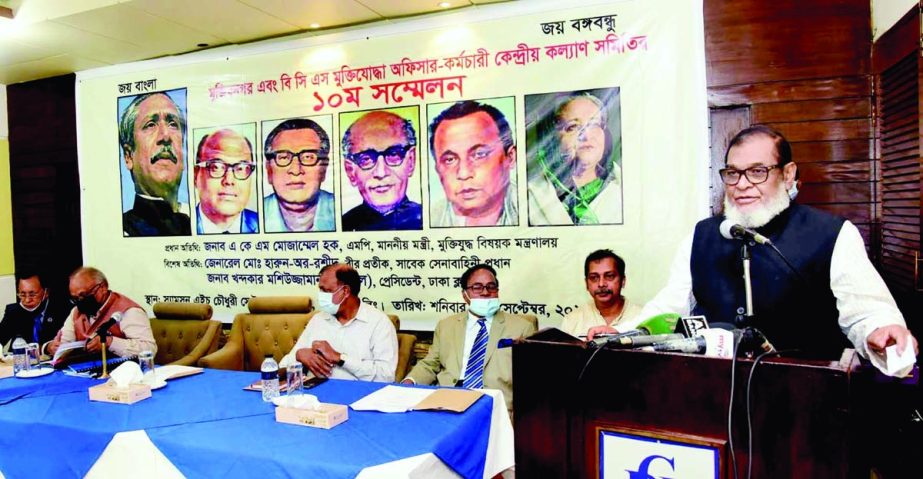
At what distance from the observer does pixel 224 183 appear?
445 centimetres

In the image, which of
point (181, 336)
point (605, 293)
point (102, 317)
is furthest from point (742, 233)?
point (181, 336)

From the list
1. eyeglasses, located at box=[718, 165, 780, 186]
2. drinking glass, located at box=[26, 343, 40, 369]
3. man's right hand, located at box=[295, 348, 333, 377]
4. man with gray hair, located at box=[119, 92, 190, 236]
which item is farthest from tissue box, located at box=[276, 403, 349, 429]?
man with gray hair, located at box=[119, 92, 190, 236]

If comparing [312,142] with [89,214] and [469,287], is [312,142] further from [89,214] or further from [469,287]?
[89,214]

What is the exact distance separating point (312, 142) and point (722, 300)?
3050mm

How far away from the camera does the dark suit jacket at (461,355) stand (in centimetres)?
316

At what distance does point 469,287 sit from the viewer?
3.27 m

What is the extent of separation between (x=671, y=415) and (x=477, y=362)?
6.25 feet

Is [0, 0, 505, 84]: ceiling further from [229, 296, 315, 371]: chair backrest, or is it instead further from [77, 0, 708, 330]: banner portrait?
[229, 296, 315, 371]: chair backrest

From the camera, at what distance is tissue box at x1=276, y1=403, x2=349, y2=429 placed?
206cm

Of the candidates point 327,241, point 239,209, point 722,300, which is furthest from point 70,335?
point 722,300

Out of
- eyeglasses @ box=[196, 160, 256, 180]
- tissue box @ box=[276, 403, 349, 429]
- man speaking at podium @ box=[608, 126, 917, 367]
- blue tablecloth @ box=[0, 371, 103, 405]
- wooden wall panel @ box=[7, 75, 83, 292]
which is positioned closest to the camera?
man speaking at podium @ box=[608, 126, 917, 367]

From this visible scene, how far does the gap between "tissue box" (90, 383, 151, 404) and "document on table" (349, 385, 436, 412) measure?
2.96 feet

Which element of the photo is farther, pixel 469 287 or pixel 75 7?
pixel 75 7

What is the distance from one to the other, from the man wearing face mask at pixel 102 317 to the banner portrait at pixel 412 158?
0.97 metres
